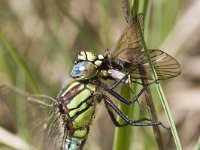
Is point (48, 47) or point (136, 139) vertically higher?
point (48, 47)

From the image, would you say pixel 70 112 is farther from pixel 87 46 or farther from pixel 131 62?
pixel 87 46

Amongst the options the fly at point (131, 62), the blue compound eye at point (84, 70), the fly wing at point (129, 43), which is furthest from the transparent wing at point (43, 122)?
the fly wing at point (129, 43)

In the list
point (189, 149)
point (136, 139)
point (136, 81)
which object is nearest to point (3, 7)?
→ point (136, 139)

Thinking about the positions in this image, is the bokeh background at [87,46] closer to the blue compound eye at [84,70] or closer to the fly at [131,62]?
the blue compound eye at [84,70]

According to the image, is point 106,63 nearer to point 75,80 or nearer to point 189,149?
point 75,80

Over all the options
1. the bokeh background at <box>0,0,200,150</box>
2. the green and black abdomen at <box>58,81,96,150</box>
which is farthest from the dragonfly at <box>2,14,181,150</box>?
the bokeh background at <box>0,0,200,150</box>

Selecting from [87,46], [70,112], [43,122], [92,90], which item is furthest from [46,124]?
[87,46]
